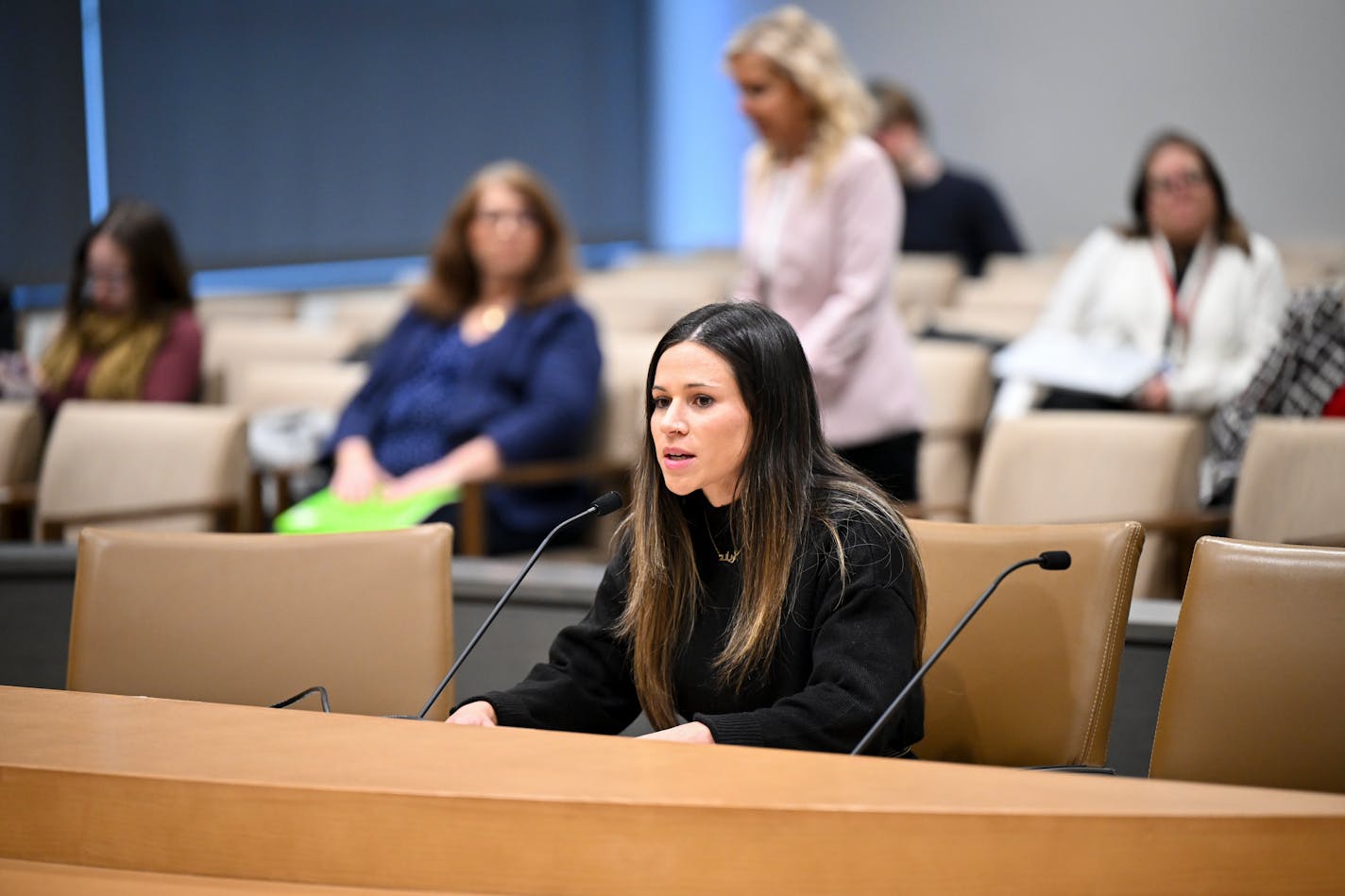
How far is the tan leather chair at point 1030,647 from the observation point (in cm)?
189

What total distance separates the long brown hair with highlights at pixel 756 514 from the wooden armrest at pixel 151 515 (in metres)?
1.93

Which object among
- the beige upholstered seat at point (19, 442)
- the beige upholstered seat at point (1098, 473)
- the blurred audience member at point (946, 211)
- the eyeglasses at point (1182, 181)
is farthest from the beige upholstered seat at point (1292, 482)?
the blurred audience member at point (946, 211)

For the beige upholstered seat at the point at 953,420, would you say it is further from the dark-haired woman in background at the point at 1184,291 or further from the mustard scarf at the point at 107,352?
the mustard scarf at the point at 107,352

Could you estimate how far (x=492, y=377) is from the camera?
395 centimetres

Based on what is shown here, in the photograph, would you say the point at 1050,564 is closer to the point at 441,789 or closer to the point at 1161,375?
the point at 441,789

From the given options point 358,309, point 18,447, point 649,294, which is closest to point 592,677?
point 18,447

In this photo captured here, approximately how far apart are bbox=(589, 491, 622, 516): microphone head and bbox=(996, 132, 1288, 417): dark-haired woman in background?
2.54 meters

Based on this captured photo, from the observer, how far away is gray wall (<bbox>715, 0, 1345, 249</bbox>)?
810cm

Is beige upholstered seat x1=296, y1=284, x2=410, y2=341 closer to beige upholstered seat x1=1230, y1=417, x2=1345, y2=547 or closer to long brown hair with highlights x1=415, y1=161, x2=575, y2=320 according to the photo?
long brown hair with highlights x1=415, y1=161, x2=575, y2=320

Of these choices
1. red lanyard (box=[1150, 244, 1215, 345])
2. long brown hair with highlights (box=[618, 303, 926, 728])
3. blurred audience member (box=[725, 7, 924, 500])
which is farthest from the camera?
red lanyard (box=[1150, 244, 1215, 345])

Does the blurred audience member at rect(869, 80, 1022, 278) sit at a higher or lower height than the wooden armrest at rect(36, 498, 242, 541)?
higher

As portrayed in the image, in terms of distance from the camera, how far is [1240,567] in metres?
1.74

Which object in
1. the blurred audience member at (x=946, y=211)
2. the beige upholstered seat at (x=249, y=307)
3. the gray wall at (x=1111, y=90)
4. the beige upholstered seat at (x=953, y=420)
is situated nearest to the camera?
the beige upholstered seat at (x=953, y=420)

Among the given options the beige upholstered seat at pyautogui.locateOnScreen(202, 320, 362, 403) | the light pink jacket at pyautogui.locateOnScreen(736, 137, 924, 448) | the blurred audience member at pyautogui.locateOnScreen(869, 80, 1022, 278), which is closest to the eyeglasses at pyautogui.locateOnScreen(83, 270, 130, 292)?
the beige upholstered seat at pyautogui.locateOnScreen(202, 320, 362, 403)
